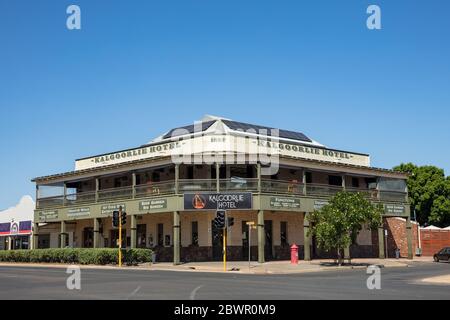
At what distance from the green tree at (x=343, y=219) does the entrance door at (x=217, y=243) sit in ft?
24.0

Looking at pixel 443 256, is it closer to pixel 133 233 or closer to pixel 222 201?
pixel 222 201

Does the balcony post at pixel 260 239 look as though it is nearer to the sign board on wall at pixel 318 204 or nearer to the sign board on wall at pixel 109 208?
the sign board on wall at pixel 318 204

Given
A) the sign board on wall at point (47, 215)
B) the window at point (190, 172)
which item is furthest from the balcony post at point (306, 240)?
the sign board on wall at point (47, 215)

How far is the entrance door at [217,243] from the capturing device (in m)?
39.1

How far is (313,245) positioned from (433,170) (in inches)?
1118

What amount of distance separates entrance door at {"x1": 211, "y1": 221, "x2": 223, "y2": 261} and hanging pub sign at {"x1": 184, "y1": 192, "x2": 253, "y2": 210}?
3387 millimetres

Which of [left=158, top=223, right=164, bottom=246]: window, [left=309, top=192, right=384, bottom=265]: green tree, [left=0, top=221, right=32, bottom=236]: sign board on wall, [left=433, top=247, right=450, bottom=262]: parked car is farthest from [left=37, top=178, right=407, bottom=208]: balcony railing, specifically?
[left=0, top=221, right=32, bottom=236]: sign board on wall

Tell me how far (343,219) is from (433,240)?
68.8ft

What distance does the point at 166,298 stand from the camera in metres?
14.6

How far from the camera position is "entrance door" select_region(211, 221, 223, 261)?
128ft

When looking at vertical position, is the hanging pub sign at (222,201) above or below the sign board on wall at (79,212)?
above

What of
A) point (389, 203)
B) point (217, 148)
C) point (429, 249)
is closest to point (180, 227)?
point (217, 148)

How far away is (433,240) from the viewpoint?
5100cm
